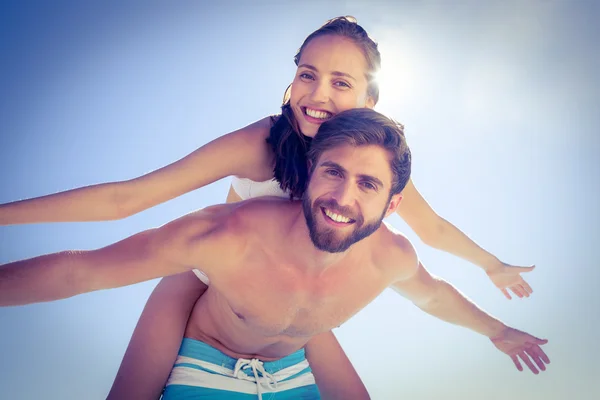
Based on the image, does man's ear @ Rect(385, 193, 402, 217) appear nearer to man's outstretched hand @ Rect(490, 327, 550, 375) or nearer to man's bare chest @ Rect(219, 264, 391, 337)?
man's bare chest @ Rect(219, 264, 391, 337)

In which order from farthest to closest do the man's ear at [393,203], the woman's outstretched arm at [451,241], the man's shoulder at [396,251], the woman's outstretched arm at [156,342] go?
the woman's outstretched arm at [451,241] → the man's shoulder at [396,251] → the man's ear at [393,203] → the woman's outstretched arm at [156,342]

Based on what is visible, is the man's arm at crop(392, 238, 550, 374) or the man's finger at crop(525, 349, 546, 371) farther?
the man's finger at crop(525, 349, 546, 371)

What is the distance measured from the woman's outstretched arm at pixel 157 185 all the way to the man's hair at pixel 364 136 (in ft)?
1.26

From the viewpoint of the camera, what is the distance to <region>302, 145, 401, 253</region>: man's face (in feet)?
10.2

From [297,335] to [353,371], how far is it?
28.2 inches

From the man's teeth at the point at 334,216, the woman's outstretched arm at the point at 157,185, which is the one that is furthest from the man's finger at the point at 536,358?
the woman's outstretched arm at the point at 157,185

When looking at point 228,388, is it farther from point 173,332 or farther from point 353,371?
point 353,371

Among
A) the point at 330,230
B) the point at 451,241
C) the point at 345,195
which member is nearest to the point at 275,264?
the point at 330,230

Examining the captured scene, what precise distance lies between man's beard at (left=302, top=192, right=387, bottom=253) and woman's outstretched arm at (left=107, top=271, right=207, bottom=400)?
1.00 m

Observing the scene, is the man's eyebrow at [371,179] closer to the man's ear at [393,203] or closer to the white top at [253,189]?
the man's ear at [393,203]

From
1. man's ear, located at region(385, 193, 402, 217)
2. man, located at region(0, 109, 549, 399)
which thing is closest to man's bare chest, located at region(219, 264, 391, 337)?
man, located at region(0, 109, 549, 399)

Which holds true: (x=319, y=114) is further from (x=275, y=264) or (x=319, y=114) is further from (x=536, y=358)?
(x=536, y=358)

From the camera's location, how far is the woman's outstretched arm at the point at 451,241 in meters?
4.23

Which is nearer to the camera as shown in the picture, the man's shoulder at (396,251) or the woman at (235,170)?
the woman at (235,170)
